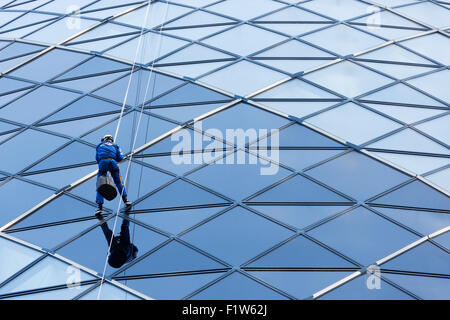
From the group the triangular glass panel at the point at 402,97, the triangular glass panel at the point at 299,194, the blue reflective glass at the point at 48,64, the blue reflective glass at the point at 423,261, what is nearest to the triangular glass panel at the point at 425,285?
the blue reflective glass at the point at 423,261

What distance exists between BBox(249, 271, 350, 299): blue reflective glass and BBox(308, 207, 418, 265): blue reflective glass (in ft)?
3.21

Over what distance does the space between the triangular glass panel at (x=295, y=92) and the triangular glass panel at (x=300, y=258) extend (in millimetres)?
7292

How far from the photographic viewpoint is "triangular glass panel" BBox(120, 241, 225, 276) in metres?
19.7

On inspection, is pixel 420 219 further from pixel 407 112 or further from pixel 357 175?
pixel 407 112

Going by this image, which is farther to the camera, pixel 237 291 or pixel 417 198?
pixel 417 198

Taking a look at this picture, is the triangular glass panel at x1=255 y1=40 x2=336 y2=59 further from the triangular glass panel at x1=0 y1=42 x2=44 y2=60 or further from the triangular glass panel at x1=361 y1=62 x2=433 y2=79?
the triangular glass panel at x1=0 y1=42 x2=44 y2=60

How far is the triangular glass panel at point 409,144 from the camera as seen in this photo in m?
23.9

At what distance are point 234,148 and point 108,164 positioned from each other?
14.1 feet

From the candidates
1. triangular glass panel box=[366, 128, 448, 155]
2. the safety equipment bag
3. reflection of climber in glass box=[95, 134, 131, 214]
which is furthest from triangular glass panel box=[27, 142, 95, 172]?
triangular glass panel box=[366, 128, 448, 155]

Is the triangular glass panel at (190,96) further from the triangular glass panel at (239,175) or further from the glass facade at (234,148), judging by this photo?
the triangular glass panel at (239,175)

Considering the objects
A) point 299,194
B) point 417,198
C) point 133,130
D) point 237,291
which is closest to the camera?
point 237,291

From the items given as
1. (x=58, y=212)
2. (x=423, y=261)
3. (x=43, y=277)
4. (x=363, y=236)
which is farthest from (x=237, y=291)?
(x=58, y=212)

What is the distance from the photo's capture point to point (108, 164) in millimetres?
21219
